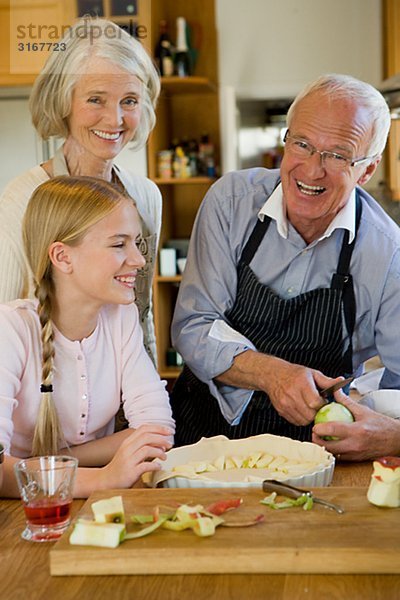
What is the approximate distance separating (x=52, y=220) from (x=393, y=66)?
3.75 metres

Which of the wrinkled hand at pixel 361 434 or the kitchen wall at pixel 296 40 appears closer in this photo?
the wrinkled hand at pixel 361 434

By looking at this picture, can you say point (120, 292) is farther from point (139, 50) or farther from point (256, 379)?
point (139, 50)

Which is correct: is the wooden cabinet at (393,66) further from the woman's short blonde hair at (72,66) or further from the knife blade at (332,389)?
the knife blade at (332,389)

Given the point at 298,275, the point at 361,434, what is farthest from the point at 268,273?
the point at 361,434

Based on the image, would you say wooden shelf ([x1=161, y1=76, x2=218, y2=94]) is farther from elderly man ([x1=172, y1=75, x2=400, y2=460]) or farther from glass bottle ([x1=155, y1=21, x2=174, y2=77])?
elderly man ([x1=172, y1=75, x2=400, y2=460])

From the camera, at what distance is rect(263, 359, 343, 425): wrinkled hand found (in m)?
1.92

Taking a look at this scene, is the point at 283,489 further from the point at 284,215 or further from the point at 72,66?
the point at 72,66

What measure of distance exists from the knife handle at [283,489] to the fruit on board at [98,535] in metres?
0.28

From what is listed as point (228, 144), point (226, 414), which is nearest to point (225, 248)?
point (226, 414)

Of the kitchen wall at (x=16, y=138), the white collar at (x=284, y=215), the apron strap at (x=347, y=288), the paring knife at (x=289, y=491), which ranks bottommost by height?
the paring knife at (x=289, y=491)

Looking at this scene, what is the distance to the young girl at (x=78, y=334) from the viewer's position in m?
1.87

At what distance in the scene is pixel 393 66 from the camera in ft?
17.3

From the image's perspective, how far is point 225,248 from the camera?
7.38 ft

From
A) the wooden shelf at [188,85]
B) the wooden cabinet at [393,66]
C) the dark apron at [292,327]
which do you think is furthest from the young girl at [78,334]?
the wooden shelf at [188,85]
